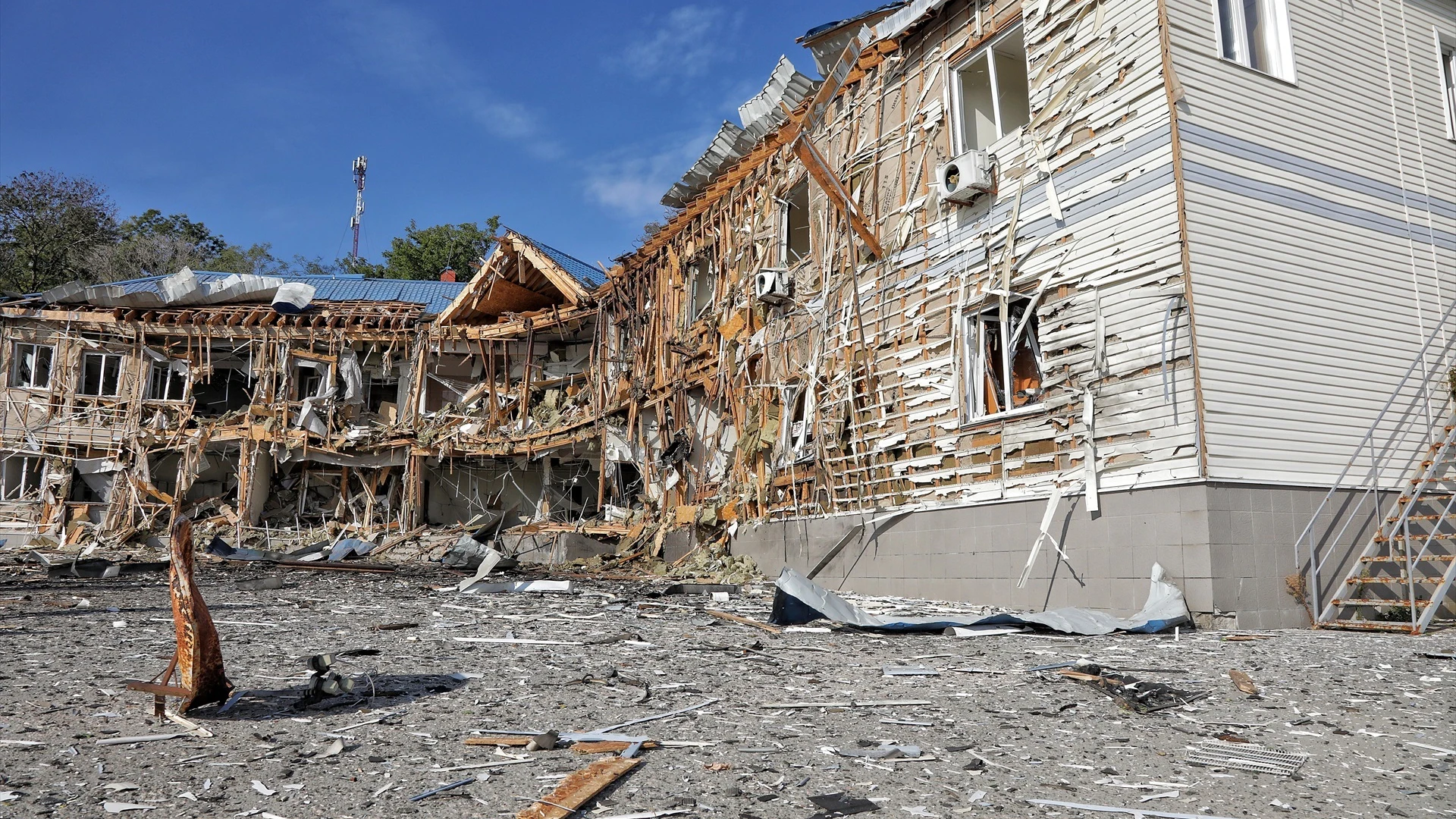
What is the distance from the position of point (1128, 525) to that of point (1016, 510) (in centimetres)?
138

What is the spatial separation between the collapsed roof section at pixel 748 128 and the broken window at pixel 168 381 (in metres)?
15.3

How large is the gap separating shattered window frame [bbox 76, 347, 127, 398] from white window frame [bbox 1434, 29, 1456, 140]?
27.9 metres

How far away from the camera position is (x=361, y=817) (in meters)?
3.13

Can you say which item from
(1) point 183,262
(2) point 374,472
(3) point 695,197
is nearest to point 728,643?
(3) point 695,197

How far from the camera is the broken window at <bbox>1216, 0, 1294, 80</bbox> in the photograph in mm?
9797

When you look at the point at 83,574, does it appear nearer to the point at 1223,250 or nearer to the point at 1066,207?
the point at 1066,207

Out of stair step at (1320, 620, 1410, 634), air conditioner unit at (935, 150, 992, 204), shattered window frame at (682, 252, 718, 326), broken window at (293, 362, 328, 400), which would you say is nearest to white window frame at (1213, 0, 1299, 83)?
air conditioner unit at (935, 150, 992, 204)

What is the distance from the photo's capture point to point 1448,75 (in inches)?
470

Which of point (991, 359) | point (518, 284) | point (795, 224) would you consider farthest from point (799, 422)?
point (518, 284)

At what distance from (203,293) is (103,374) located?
3211mm

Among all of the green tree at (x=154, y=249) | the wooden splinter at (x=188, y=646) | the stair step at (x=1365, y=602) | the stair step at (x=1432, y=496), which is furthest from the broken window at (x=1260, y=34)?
the green tree at (x=154, y=249)

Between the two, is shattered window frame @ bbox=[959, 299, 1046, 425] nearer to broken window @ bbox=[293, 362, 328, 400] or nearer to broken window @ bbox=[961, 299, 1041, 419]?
broken window @ bbox=[961, 299, 1041, 419]

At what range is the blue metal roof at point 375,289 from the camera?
2694 cm

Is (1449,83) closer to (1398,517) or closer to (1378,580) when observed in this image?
(1398,517)
